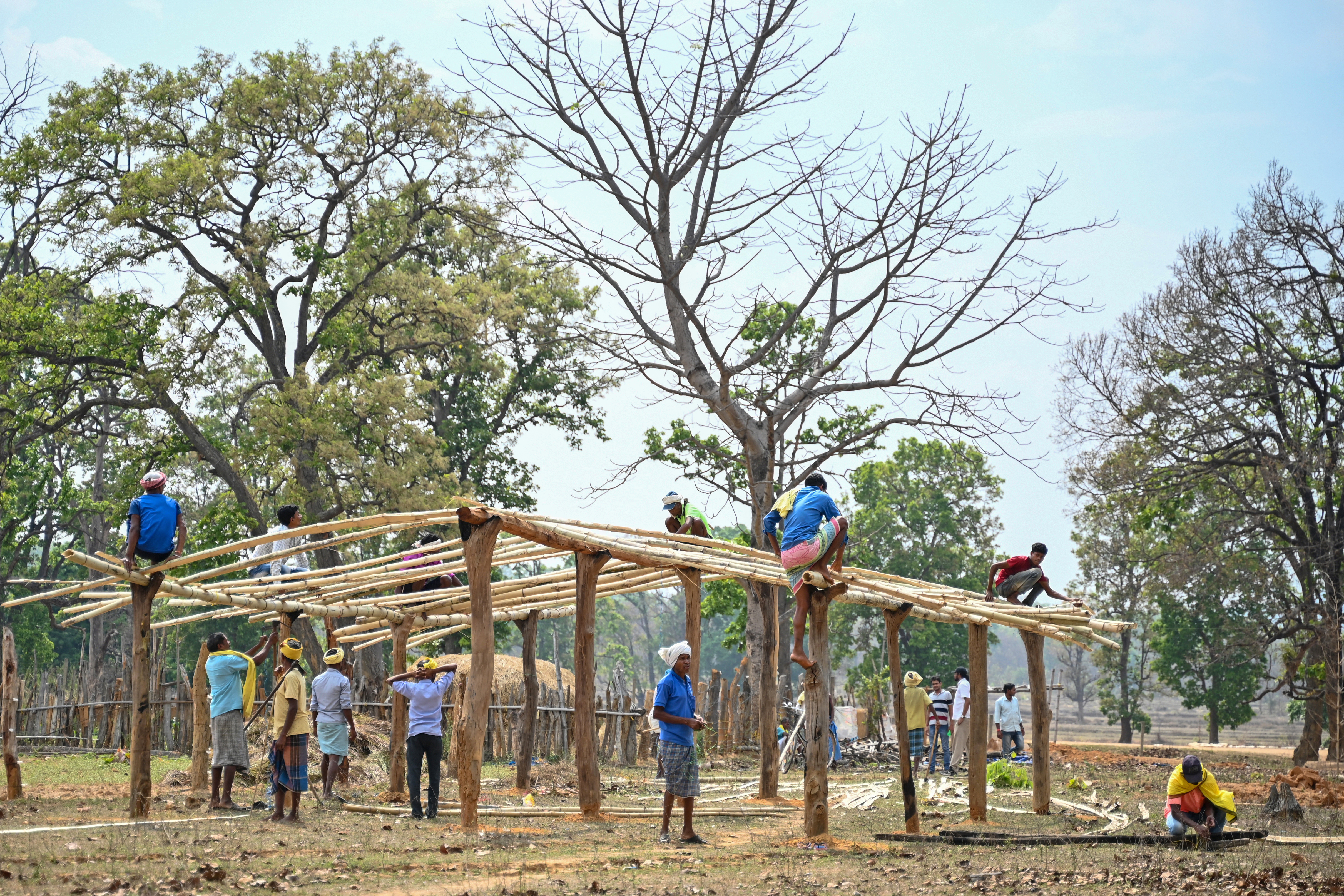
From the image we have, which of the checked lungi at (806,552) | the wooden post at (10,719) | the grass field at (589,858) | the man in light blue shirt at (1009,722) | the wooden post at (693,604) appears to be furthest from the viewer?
the man in light blue shirt at (1009,722)

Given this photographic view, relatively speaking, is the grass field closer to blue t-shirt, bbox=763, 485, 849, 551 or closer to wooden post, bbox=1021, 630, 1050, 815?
wooden post, bbox=1021, 630, 1050, 815

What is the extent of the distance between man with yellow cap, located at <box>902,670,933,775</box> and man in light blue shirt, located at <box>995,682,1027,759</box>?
3.00m

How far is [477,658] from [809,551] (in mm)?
3086

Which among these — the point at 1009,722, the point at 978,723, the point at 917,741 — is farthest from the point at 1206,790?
the point at 1009,722

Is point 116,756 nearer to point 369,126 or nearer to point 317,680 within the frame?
point 317,680

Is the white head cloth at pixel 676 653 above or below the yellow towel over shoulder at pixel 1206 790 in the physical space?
above

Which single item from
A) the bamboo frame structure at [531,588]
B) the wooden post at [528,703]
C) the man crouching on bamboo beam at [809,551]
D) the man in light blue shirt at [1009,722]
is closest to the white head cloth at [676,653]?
the man crouching on bamboo beam at [809,551]

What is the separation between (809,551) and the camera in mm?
10086

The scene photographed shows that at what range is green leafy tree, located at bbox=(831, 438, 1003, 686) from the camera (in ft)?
150

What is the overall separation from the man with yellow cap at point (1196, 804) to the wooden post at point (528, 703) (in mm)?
7958

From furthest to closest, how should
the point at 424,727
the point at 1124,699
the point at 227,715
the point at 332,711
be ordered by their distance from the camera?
the point at 1124,699 → the point at 332,711 → the point at 227,715 → the point at 424,727

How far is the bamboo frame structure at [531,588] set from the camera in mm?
10523

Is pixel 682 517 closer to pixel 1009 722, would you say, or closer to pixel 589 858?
pixel 589 858

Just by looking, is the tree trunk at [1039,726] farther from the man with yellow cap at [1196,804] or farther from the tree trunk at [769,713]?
the tree trunk at [769,713]
